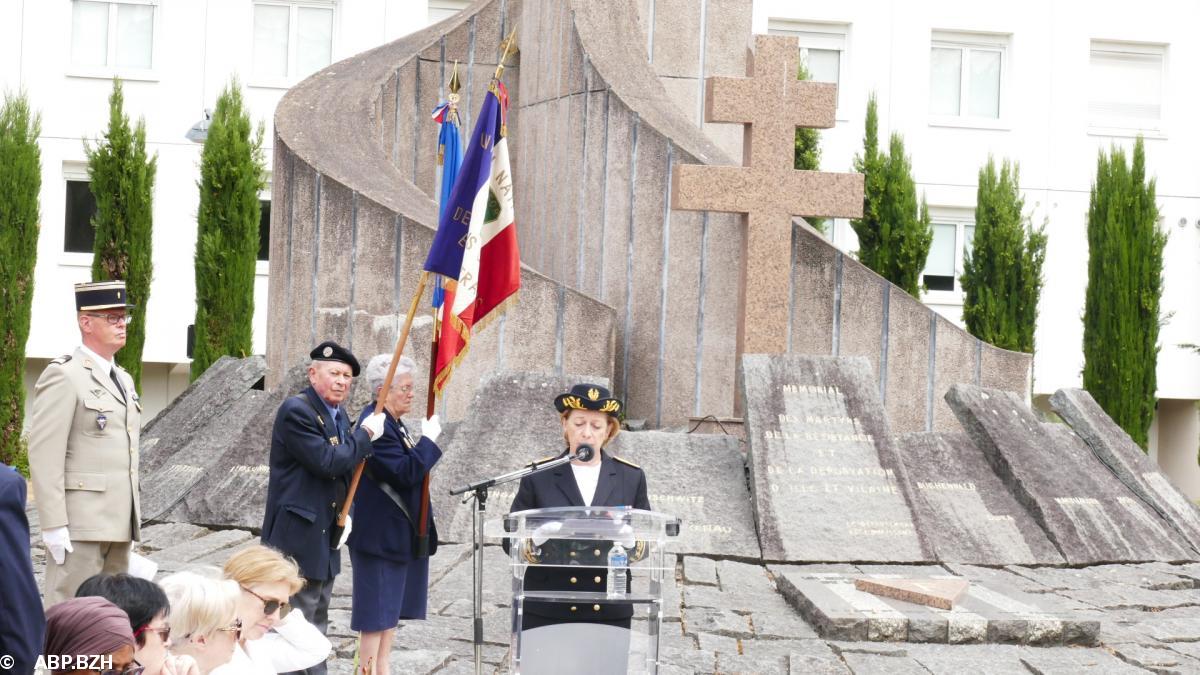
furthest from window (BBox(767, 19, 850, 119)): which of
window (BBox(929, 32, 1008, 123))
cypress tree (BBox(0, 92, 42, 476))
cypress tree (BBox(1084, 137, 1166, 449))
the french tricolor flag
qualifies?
the french tricolor flag

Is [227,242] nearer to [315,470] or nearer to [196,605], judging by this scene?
[315,470]

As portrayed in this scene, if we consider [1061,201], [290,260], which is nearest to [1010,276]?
→ [1061,201]

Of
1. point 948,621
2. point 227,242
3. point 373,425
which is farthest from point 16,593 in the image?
point 227,242

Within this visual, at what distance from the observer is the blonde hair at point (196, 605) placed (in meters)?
4.05

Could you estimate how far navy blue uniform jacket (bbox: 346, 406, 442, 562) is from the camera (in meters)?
5.63

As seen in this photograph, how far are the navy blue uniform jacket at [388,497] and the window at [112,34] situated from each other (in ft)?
48.2

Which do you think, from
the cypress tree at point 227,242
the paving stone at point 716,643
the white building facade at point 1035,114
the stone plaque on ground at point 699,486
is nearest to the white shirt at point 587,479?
the paving stone at point 716,643

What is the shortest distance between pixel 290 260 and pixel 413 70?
9.56 ft

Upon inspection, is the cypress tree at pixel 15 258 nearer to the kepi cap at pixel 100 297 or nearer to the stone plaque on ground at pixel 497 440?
the stone plaque on ground at pixel 497 440

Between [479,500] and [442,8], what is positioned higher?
[442,8]

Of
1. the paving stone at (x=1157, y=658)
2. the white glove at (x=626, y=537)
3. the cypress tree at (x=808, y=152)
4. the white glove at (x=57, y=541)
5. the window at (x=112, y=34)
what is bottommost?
the paving stone at (x=1157, y=658)

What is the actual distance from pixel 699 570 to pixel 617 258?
3.53 metres

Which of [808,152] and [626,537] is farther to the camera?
[808,152]

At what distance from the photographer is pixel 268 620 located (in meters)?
4.41
